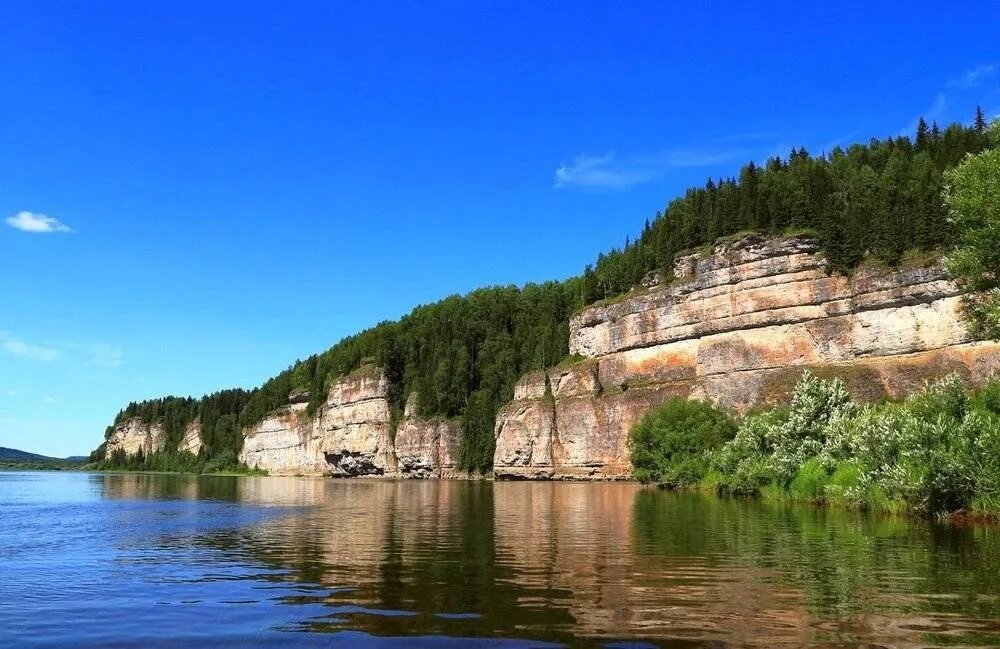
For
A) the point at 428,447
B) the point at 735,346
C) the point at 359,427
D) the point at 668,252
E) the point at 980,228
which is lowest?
the point at 428,447

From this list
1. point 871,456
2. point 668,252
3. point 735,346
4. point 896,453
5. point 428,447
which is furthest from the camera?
point 428,447

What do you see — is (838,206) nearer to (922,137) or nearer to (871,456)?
(922,137)

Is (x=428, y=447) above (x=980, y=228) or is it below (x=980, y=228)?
below

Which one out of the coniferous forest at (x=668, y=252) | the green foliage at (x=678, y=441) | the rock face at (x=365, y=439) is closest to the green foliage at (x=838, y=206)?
the coniferous forest at (x=668, y=252)

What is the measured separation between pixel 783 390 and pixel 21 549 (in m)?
76.9

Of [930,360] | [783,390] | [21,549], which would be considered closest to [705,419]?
[783,390]

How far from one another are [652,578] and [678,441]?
193ft

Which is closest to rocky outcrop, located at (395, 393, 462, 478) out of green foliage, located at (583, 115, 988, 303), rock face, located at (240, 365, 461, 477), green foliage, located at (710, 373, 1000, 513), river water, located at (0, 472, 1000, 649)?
rock face, located at (240, 365, 461, 477)

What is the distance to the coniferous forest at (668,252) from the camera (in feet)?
297

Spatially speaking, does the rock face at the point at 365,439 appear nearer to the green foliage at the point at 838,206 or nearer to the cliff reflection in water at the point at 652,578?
the green foliage at the point at 838,206

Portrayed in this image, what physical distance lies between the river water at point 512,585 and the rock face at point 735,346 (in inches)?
2103

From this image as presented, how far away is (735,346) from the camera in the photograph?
96.0 meters

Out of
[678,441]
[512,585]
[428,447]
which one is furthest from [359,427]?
[512,585]

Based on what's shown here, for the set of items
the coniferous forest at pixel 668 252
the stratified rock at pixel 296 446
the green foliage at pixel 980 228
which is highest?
the coniferous forest at pixel 668 252
